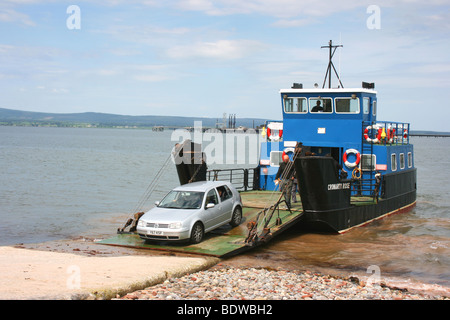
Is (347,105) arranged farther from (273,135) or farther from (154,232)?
(154,232)

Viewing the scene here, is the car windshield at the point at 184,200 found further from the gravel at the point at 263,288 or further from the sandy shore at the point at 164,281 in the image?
the gravel at the point at 263,288

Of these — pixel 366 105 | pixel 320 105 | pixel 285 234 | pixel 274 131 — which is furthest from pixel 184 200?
pixel 366 105

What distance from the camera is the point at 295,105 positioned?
853 inches

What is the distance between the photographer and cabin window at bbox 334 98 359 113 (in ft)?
67.6

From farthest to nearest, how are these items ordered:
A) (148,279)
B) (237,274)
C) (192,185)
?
(192,185) → (237,274) → (148,279)

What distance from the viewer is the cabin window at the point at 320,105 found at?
68.9ft

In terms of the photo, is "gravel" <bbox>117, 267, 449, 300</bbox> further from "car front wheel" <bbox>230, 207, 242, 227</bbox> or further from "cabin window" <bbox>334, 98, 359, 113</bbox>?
"cabin window" <bbox>334, 98, 359, 113</bbox>

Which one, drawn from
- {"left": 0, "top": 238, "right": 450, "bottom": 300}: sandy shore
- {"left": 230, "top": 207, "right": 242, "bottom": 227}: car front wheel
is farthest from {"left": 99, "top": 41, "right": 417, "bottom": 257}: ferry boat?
{"left": 0, "top": 238, "right": 450, "bottom": 300}: sandy shore

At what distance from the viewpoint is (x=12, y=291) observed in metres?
9.52

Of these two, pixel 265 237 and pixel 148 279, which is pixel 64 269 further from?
pixel 265 237

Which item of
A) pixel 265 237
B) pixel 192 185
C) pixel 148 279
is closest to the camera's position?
pixel 148 279

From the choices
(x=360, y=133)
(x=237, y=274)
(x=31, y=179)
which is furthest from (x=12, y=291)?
(x=31, y=179)

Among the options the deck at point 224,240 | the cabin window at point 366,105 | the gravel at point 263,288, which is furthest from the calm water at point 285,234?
the cabin window at point 366,105
